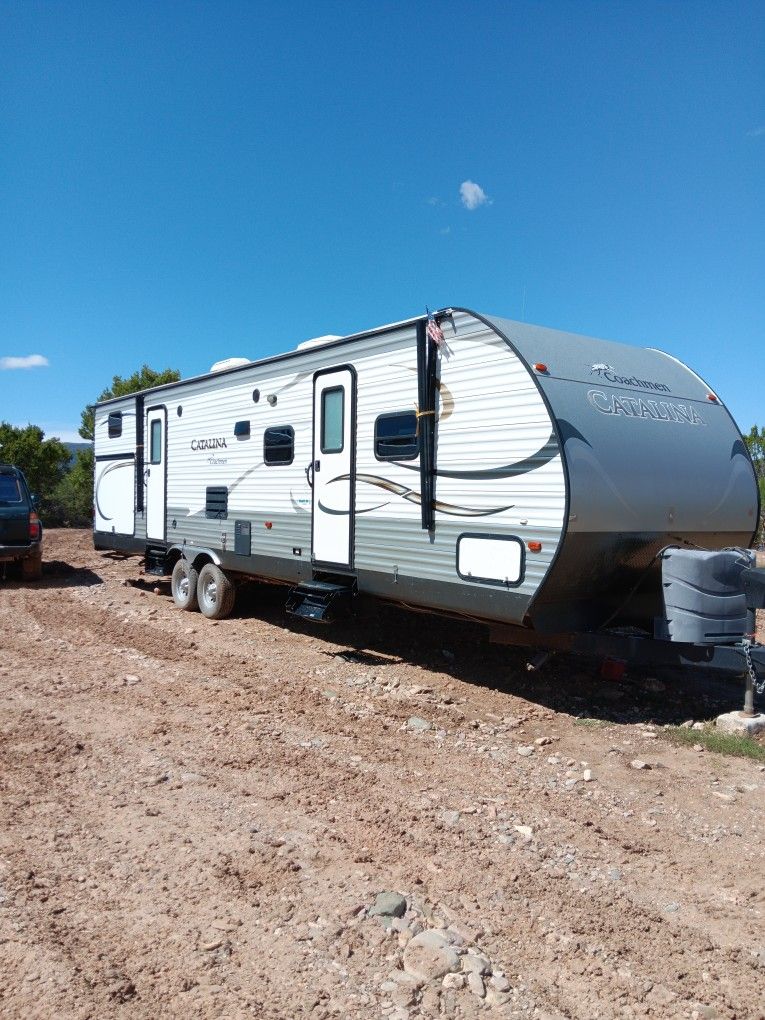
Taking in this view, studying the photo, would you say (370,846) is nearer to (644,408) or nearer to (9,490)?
(644,408)

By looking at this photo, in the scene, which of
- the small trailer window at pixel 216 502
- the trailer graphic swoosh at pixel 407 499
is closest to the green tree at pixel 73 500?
the small trailer window at pixel 216 502

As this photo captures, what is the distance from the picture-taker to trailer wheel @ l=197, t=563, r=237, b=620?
10.3m

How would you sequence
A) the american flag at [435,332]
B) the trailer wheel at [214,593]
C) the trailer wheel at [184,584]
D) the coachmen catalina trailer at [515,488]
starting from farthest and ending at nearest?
the trailer wheel at [184,584] → the trailer wheel at [214,593] → the american flag at [435,332] → the coachmen catalina trailer at [515,488]

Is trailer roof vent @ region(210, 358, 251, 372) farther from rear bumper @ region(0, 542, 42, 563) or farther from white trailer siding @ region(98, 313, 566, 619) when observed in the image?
rear bumper @ region(0, 542, 42, 563)

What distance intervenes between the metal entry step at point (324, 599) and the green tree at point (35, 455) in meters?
19.9

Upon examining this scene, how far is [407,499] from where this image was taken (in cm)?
732

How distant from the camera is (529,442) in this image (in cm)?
619

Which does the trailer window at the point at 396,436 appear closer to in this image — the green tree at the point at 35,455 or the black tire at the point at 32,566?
the black tire at the point at 32,566

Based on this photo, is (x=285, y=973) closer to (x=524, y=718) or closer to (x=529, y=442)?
(x=524, y=718)

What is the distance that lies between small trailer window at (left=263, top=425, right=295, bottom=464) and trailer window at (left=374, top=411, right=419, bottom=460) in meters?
1.58

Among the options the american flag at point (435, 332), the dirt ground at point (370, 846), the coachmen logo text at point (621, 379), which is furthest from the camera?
the american flag at point (435, 332)

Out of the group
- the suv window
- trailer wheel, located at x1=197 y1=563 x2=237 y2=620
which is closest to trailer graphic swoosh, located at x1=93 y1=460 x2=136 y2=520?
the suv window

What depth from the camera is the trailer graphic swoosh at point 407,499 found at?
6598mm

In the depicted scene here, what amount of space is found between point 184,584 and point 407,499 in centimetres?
503
